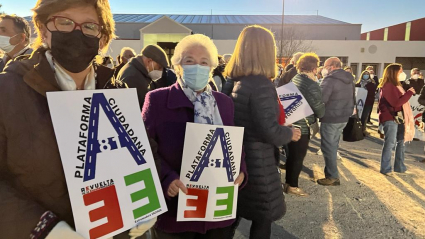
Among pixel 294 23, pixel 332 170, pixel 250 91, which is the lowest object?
pixel 332 170

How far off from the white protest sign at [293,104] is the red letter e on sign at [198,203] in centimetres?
189

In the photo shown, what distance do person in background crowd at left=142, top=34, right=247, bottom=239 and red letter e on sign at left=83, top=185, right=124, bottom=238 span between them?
60cm

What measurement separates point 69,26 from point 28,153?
568 mm

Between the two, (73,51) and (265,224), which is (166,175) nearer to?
(73,51)

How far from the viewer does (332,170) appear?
4984 mm

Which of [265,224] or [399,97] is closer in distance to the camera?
[265,224]

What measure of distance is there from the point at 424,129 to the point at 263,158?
5.60 m

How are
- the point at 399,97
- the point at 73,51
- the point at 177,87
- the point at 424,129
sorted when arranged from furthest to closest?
the point at 424,129 → the point at 399,97 → the point at 177,87 → the point at 73,51

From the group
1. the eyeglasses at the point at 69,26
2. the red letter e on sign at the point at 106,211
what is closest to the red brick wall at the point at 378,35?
the eyeglasses at the point at 69,26

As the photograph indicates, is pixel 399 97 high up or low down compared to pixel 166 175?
up

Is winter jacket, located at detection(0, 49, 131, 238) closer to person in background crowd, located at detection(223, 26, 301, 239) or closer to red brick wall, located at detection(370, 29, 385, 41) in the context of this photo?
person in background crowd, located at detection(223, 26, 301, 239)

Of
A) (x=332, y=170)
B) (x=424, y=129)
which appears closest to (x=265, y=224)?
(x=332, y=170)

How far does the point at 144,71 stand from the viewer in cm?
381

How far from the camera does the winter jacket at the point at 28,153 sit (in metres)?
1.05
